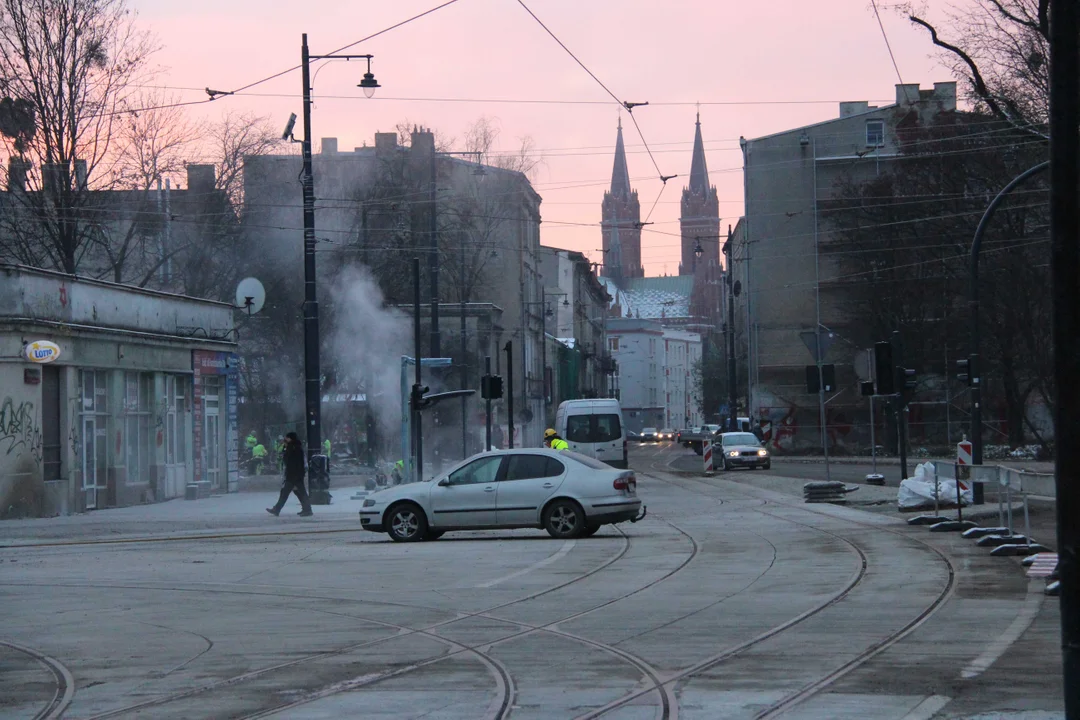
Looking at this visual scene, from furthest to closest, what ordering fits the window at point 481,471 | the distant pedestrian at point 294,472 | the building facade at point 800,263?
the building facade at point 800,263 < the distant pedestrian at point 294,472 < the window at point 481,471

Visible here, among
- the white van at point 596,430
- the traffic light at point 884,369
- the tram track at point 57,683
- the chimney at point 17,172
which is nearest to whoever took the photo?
the tram track at point 57,683

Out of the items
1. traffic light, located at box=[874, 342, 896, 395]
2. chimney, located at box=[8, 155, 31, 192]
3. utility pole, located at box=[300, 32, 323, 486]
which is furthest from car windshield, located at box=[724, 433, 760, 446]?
chimney, located at box=[8, 155, 31, 192]

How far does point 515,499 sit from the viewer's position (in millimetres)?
18969

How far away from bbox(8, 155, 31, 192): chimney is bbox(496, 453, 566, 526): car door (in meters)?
23.2

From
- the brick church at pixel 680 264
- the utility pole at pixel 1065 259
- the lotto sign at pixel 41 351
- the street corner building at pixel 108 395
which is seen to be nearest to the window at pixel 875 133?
the street corner building at pixel 108 395

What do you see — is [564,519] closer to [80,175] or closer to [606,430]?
[606,430]

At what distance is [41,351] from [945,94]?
4842 centimetres

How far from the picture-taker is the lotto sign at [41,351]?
84.6 ft

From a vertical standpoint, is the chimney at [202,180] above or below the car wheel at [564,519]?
above

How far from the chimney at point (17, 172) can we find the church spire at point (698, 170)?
142 metres

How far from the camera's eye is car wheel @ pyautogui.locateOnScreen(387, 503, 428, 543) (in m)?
19.4

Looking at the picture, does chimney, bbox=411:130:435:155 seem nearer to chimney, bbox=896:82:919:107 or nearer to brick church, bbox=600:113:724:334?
chimney, bbox=896:82:919:107

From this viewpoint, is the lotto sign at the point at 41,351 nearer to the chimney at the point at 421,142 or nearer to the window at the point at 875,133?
the chimney at the point at 421,142

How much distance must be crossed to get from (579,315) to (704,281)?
2760 inches
